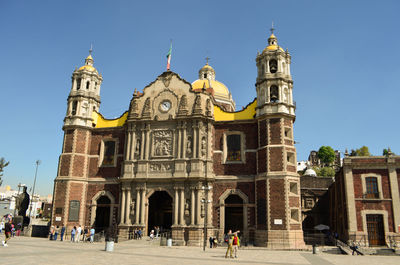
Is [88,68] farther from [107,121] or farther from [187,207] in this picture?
[187,207]

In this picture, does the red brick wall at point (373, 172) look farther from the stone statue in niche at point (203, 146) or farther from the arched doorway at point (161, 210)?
the arched doorway at point (161, 210)

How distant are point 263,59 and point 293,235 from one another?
18566 mm

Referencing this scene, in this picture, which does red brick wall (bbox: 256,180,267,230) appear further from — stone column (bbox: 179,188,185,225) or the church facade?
stone column (bbox: 179,188,185,225)

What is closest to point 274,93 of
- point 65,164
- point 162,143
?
point 162,143

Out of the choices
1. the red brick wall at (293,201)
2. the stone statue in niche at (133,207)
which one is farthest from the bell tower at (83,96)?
the red brick wall at (293,201)

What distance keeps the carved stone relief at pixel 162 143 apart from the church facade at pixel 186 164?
0.11m

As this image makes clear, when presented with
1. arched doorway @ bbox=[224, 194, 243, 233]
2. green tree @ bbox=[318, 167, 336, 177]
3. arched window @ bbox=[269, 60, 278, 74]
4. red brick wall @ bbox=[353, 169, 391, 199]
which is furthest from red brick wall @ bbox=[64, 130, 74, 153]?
green tree @ bbox=[318, 167, 336, 177]

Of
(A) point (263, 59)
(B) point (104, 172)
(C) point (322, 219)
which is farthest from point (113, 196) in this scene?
(C) point (322, 219)

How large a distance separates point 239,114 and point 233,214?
35.0 feet

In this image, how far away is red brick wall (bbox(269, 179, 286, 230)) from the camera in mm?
32031

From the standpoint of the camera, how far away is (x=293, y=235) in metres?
31.6

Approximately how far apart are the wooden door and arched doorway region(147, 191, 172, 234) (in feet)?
68.5

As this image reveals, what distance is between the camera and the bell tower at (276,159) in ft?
105

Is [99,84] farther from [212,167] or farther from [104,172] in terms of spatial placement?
[212,167]
